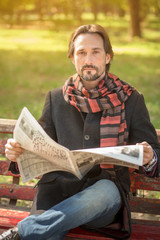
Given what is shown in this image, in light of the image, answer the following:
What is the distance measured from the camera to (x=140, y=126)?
290cm

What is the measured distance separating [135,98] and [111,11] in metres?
59.8

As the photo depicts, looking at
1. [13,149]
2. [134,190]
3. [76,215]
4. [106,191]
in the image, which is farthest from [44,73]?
[76,215]

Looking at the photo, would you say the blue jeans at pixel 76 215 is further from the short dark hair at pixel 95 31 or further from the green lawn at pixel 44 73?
the green lawn at pixel 44 73

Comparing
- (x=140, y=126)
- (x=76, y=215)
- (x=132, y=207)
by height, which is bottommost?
(x=132, y=207)

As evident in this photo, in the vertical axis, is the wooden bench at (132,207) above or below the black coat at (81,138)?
below

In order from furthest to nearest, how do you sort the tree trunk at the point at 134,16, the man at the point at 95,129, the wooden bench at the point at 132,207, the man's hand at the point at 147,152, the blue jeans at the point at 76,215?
the tree trunk at the point at 134,16, the wooden bench at the point at 132,207, the man at the point at 95,129, the man's hand at the point at 147,152, the blue jeans at the point at 76,215

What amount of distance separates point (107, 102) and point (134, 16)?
777 inches

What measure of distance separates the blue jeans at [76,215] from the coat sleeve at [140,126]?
331 millimetres

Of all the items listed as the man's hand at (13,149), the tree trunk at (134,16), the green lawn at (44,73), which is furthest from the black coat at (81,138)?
the tree trunk at (134,16)

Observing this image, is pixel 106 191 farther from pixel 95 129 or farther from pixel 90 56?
pixel 90 56

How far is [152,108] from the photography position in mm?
8258

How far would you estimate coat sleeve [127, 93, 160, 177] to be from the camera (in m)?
2.86

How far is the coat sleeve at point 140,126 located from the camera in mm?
2863

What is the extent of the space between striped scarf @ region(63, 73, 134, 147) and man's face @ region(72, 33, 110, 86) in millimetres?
94
